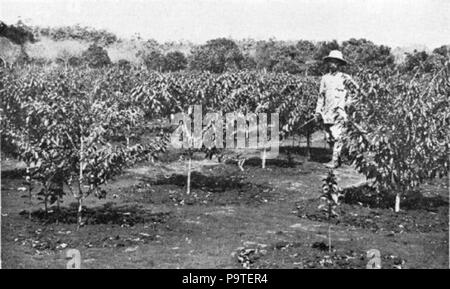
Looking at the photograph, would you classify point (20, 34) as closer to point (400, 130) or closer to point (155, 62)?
point (155, 62)

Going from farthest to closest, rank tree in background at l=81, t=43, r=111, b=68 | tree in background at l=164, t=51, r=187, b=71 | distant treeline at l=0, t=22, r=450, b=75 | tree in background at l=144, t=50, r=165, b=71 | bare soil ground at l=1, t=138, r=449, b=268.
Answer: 1. tree in background at l=81, t=43, r=111, b=68
2. tree in background at l=164, t=51, r=187, b=71
3. tree in background at l=144, t=50, r=165, b=71
4. distant treeline at l=0, t=22, r=450, b=75
5. bare soil ground at l=1, t=138, r=449, b=268

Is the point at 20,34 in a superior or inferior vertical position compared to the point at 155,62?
superior

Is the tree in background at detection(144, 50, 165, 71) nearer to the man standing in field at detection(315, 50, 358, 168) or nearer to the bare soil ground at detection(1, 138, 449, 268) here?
the bare soil ground at detection(1, 138, 449, 268)

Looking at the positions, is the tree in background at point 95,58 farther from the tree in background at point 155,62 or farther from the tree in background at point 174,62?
the tree in background at point 174,62

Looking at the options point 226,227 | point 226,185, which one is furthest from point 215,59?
point 226,227

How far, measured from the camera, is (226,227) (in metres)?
8.89

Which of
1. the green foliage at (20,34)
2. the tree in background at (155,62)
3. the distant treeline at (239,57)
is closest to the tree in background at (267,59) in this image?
the distant treeline at (239,57)

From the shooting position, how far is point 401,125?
9.75 meters

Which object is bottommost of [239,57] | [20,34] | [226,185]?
[226,185]

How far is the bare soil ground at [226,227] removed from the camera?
7.14 m

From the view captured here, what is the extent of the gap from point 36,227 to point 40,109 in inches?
70.3

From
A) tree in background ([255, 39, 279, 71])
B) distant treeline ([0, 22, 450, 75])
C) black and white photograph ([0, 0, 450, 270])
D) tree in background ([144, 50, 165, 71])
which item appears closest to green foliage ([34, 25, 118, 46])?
distant treeline ([0, 22, 450, 75])

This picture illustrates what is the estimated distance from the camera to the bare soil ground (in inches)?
281
